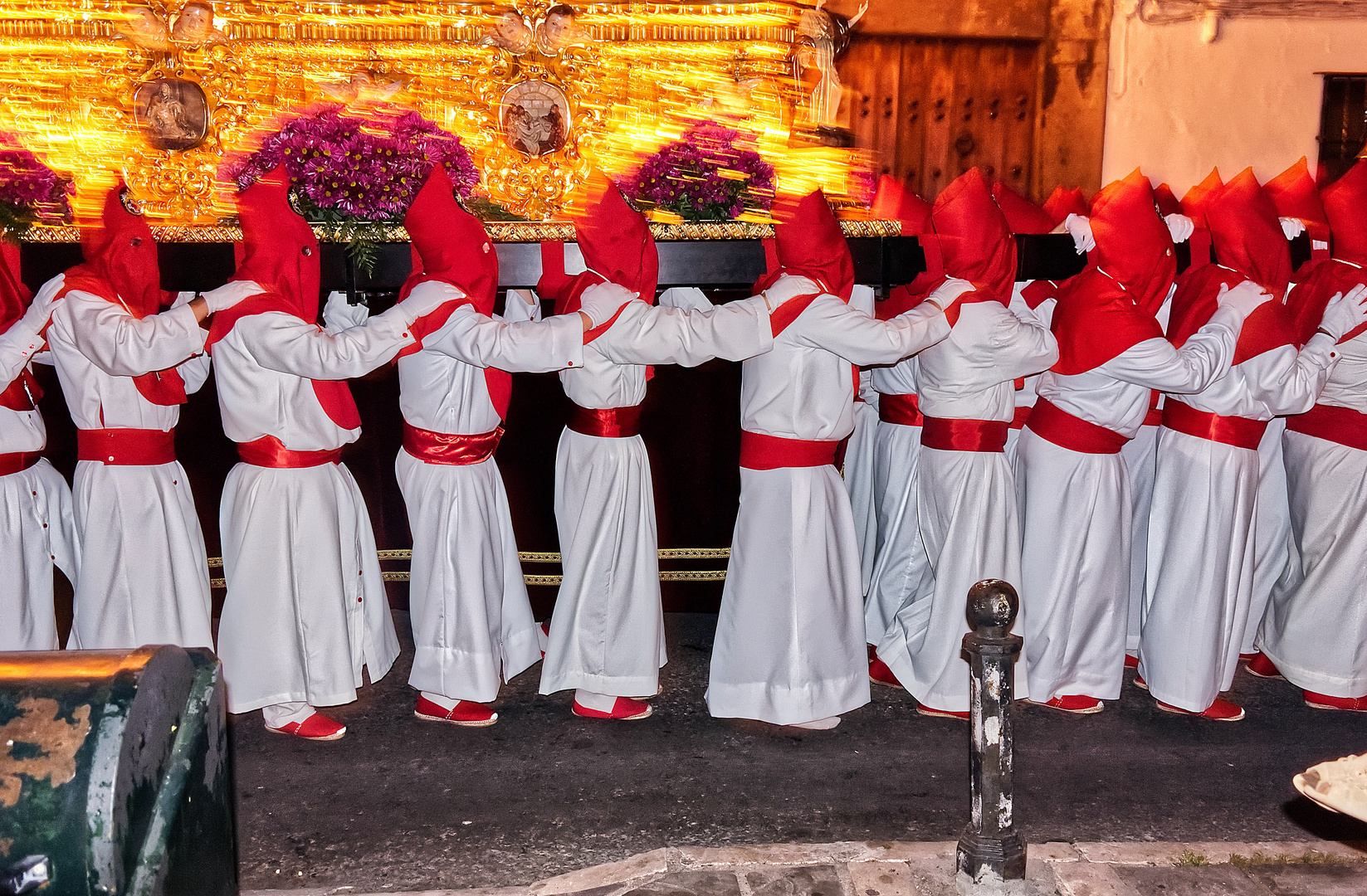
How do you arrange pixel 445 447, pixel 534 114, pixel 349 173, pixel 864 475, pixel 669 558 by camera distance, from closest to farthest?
pixel 445 447 < pixel 349 173 < pixel 864 475 < pixel 669 558 < pixel 534 114

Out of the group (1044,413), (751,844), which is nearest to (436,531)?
(751,844)

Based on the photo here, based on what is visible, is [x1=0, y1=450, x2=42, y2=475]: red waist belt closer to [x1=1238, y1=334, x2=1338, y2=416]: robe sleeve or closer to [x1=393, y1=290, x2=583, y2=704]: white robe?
[x1=393, y1=290, x2=583, y2=704]: white robe

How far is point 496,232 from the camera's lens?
4.61m

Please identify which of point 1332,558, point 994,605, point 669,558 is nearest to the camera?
point 994,605

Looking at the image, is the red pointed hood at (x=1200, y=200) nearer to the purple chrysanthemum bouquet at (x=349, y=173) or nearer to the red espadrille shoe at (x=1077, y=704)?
the red espadrille shoe at (x=1077, y=704)

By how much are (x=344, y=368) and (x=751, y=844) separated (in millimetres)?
2004

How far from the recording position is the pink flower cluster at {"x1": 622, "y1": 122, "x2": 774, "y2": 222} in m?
4.85

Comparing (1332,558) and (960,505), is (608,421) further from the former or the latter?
(1332,558)

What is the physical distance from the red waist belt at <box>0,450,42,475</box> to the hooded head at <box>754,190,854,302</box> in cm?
283

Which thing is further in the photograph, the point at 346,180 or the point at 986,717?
the point at 346,180

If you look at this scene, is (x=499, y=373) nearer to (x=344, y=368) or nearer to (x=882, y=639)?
(x=344, y=368)

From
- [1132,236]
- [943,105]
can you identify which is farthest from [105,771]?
[943,105]

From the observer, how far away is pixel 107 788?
1509mm

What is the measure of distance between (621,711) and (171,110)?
5022 millimetres
